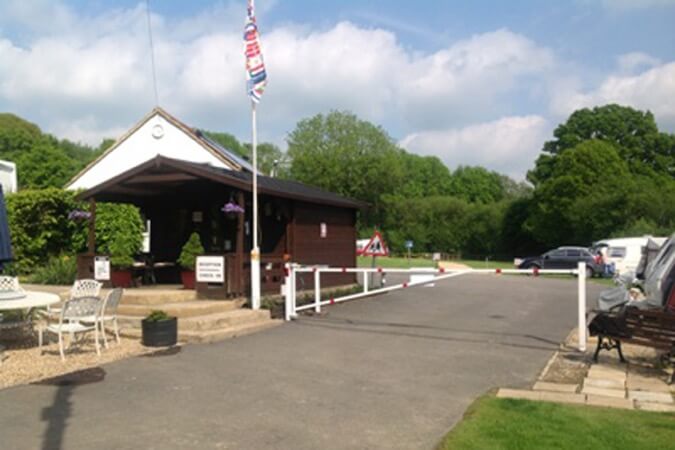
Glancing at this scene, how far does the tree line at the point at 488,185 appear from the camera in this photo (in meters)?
43.2

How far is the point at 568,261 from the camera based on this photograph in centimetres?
3133

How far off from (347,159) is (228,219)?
46.2m

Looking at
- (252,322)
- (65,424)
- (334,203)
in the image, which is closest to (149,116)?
(334,203)

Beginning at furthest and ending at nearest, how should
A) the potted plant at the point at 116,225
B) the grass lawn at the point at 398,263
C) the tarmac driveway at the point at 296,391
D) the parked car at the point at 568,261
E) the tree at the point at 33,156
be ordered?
1. the tree at the point at 33,156
2. the grass lawn at the point at 398,263
3. the parked car at the point at 568,261
4. the potted plant at the point at 116,225
5. the tarmac driveway at the point at 296,391

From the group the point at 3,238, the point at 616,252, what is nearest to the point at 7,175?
the point at 3,238

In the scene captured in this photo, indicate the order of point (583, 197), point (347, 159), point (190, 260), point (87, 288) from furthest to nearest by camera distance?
1. point (347, 159)
2. point (583, 197)
3. point (190, 260)
4. point (87, 288)

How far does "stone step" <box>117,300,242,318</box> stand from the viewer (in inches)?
458

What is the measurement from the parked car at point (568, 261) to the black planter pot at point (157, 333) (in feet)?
83.7

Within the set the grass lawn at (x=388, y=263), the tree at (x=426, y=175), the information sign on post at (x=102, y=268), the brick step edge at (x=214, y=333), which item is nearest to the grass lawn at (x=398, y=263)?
the grass lawn at (x=388, y=263)

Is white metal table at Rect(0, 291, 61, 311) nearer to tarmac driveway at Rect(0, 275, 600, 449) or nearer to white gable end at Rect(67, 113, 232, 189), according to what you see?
tarmac driveway at Rect(0, 275, 600, 449)

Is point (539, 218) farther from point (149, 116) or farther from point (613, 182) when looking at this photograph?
point (149, 116)

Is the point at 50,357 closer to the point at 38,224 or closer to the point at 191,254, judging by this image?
the point at 191,254

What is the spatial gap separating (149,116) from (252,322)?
77.8ft

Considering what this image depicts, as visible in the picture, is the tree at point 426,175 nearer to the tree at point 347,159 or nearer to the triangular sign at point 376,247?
the tree at point 347,159
